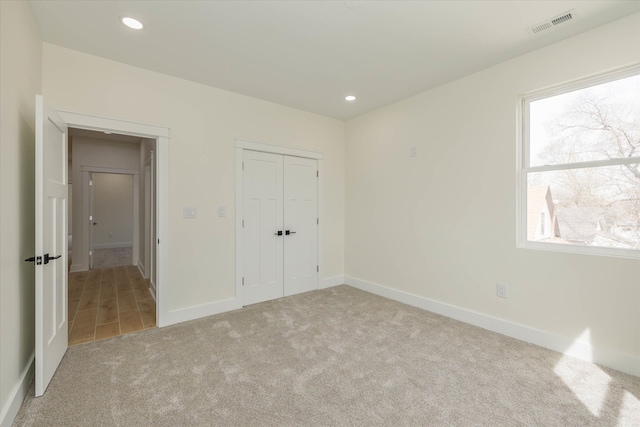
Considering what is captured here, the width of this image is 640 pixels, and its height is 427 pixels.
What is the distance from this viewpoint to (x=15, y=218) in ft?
5.89

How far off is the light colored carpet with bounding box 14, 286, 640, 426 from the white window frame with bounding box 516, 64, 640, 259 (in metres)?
0.92

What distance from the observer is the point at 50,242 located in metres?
2.08

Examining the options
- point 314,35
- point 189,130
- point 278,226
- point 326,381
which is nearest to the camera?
point 326,381

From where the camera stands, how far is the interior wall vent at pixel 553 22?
6.89ft

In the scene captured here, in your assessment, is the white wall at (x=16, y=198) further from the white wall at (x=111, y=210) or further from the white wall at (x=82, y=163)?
the white wall at (x=111, y=210)

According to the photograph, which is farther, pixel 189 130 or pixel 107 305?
pixel 107 305

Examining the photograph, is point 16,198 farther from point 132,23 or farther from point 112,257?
point 112,257

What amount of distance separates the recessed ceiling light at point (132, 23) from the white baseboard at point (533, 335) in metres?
3.93

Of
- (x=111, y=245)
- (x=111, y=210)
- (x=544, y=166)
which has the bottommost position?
(x=111, y=245)

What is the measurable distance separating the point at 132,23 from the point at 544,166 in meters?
3.76

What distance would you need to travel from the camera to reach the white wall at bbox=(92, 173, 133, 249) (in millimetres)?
8031

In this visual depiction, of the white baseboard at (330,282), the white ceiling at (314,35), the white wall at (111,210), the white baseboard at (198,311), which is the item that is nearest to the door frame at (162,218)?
the white baseboard at (198,311)

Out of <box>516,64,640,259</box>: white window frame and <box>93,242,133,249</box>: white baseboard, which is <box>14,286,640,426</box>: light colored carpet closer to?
<box>516,64,640,259</box>: white window frame

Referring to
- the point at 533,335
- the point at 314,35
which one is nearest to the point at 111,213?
the point at 314,35
